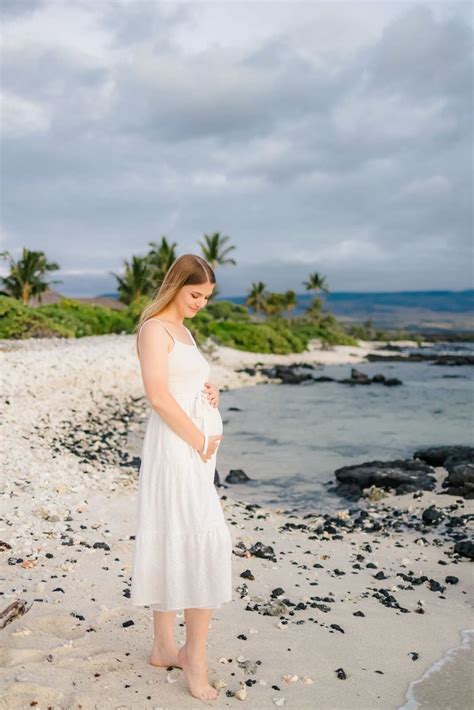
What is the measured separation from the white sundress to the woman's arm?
0.07m

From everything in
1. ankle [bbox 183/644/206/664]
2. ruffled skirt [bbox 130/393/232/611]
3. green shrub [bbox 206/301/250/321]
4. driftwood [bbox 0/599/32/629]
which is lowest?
ankle [bbox 183/644/206/664]

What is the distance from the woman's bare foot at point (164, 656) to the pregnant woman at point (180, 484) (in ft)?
0.60

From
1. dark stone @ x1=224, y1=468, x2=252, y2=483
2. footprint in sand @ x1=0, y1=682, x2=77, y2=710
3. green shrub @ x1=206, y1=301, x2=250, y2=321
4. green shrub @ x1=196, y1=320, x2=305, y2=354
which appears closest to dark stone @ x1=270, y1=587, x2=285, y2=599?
footprint in sand @ x1=0, y1=682, x2=77, y2=710

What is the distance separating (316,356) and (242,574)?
169 ft

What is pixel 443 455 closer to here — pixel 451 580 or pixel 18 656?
pixel 451 580

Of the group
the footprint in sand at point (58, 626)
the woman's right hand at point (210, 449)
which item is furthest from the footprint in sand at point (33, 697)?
the woman's right hand at point (210, 449)

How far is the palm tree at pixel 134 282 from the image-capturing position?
5388 cm

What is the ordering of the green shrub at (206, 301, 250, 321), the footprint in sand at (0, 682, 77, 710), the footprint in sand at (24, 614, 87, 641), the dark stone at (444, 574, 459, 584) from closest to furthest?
1. the footprint in sand at (0, 682, 77, 710)
2. the footprint in sand at (24, 614, 87, 641)
3. the dark stone at (444, 574, 459, 584)
4. the green shrub at (206, 301, 250, 321)

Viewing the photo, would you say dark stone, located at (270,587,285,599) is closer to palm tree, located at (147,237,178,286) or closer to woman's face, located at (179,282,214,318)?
woman's face, located at (179,282,214,318)

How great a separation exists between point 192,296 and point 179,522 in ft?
4.39

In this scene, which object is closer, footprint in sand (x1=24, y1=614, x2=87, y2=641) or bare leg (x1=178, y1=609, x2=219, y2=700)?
bare leg (x1=178, y1=609, x2=219, y2=700)

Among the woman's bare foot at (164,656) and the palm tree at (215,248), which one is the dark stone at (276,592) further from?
the palm tree at (215,248)

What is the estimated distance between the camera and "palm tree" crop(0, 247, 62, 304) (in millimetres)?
48969

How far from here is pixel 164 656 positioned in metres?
4.05
